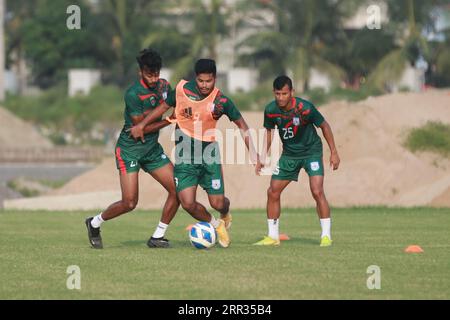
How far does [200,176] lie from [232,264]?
2.08m

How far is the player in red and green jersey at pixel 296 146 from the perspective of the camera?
14.6 meters

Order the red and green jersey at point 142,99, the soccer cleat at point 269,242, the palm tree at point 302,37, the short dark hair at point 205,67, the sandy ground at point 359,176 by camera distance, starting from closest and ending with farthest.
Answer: the short dark hair at point 205,67 → the red and green jersey at point 142,99 → the soccer cleat at point 269,242 → the sandy ground at point 359,176 → the palm tree at point 302,37

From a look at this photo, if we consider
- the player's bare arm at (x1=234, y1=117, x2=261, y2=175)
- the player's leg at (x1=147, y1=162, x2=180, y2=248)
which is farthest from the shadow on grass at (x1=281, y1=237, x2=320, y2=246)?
the player's leg at (x1=147, y1=162, x2=180, y2=248)

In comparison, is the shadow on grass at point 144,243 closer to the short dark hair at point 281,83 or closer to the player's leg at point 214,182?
the player's leg at point 214,182

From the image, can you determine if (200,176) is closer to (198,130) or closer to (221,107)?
(198,130)

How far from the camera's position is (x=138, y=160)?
14555mm

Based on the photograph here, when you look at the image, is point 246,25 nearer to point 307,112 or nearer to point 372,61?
point 372,61

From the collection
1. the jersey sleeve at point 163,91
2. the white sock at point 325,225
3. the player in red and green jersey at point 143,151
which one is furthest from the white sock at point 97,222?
the white sock at point 325,225

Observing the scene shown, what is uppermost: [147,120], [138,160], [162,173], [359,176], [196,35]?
[196,35]

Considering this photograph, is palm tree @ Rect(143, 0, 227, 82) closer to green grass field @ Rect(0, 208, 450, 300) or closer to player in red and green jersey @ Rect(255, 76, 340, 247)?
green grass field @ Rect(0, 208, 450, 300)

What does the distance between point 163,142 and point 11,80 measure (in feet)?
147

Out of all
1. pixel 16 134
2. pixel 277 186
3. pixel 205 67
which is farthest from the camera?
pixel 16 134

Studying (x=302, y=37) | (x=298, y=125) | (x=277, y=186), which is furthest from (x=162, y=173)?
(x=302, y=37)

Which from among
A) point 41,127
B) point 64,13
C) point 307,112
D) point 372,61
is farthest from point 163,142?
point 64,13
